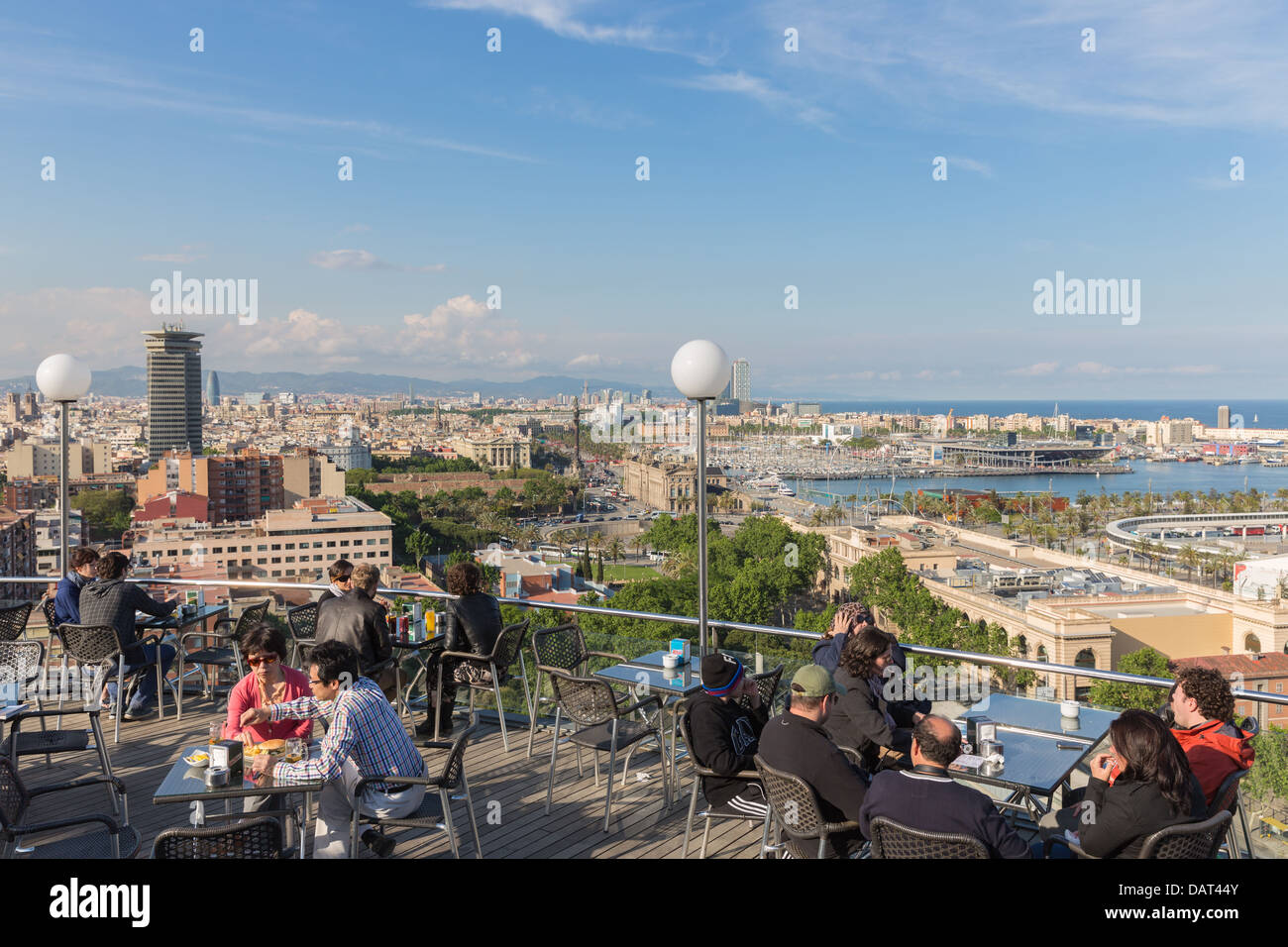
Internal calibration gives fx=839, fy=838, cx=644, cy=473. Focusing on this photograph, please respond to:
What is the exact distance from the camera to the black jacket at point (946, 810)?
7.02ft

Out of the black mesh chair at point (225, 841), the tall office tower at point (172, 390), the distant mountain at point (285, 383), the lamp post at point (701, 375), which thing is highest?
the distant mountain at point (285, 383)

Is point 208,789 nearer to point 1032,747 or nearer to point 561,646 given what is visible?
point 561,646

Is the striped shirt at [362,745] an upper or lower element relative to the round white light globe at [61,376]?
lower

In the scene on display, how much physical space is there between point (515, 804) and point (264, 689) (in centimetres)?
132

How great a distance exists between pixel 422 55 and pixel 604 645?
82.7 ft

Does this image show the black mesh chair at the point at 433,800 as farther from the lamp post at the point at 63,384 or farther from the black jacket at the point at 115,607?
the lamp post at the point at 63,384

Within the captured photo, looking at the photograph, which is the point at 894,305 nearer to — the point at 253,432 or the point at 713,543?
the point at 713,543

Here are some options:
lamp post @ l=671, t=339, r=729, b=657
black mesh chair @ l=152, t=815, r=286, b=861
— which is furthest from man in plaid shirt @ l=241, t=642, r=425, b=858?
lamp post @ l=671, t=339, r=729, b=657

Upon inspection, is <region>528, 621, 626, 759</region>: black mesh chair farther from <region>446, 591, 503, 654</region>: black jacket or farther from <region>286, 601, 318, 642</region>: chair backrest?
<region>286, 601, 318, 642</region>: chair backrest

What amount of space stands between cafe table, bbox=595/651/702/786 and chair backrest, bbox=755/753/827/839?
1293 mm

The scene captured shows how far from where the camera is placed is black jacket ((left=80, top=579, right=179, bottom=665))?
192 inches

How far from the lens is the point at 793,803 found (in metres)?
2.63

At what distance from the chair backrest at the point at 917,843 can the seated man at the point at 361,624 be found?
10.2 feet

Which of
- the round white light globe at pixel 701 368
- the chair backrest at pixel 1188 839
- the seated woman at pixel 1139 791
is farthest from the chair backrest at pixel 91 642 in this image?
the chair backrest at pixel 1188 839
